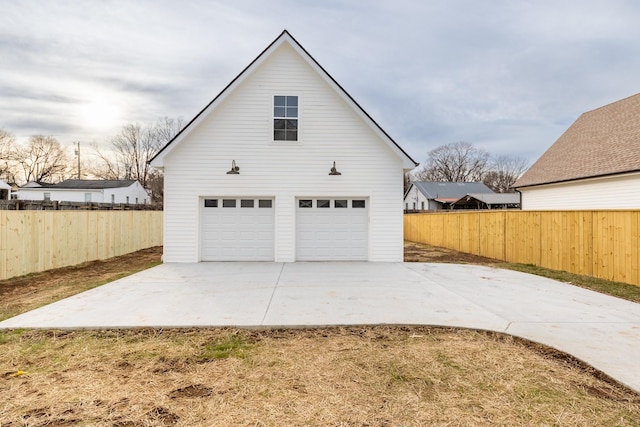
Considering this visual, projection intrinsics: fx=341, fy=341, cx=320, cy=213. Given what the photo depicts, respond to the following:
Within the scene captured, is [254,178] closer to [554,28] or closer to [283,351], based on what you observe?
[283,351]

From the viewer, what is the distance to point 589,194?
13641 millimetres

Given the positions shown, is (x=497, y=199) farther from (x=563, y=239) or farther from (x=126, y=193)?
(x=126, y=193)

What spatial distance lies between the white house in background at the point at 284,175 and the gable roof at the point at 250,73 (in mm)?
36

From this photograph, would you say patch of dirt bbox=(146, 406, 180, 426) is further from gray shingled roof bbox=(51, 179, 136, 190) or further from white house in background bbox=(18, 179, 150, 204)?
gray shingled roof bbox=(51, 179, 136, 190)

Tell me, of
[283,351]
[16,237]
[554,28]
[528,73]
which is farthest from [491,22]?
[16,237]

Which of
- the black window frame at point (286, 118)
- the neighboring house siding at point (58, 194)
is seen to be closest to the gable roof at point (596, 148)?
the black window frame at point (286, 118)

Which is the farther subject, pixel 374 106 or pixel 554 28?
pixel 374 106

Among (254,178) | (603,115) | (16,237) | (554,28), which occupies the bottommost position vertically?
(16,237)

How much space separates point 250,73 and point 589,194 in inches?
541

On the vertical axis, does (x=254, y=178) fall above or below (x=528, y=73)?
below

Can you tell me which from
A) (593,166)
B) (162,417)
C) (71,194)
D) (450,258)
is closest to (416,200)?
(593,166)

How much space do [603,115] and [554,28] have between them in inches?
307

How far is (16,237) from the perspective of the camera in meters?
8.80

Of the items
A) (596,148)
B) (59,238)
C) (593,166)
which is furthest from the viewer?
(596,148)
